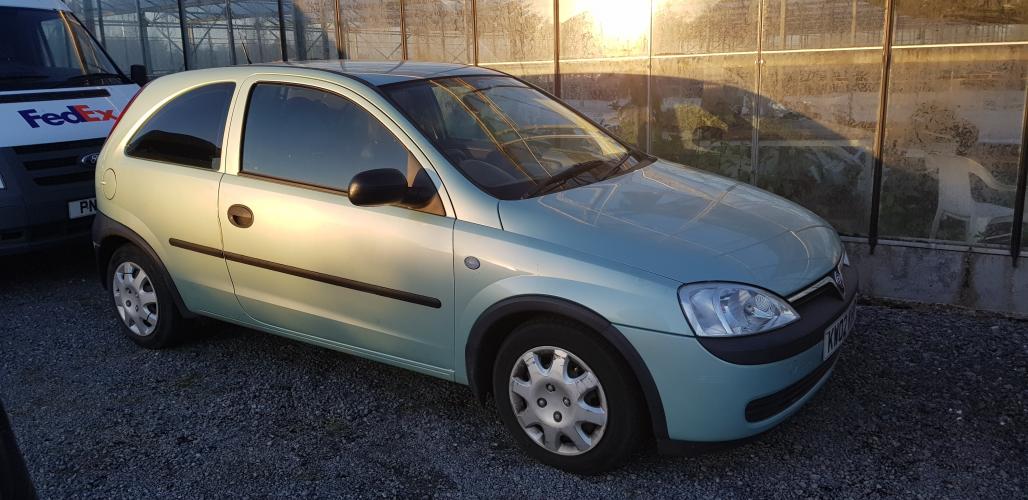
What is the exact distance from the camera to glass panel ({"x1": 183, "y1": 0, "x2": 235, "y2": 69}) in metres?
10.6

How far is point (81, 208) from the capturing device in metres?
6.41

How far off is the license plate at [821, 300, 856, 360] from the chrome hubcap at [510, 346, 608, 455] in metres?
0.93

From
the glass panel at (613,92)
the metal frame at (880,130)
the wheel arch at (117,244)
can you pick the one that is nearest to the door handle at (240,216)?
the wheel arch at (117,244)

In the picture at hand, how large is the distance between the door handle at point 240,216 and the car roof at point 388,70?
0.81m

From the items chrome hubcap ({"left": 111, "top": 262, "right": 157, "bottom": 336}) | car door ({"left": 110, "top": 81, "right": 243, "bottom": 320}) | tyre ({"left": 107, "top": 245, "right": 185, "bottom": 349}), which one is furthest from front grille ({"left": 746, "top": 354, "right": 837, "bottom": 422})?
chrome hubcap ({"left": 111, "top": 262, "right": 157, "bottom": 336})

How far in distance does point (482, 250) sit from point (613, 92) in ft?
15.6

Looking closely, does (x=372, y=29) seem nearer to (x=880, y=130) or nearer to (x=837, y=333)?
(x=880, y=130)

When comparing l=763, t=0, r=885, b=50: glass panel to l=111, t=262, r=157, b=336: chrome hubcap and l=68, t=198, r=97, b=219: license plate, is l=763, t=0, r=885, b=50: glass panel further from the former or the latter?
l=68, t=198, r=97, b=219: license plate

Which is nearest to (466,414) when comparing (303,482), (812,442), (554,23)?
(303,482)

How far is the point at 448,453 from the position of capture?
11.9ft

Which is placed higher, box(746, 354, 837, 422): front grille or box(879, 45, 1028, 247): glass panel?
box(879, 45, 1028, 247): glass panel

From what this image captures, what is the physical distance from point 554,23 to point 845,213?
318 centimetres

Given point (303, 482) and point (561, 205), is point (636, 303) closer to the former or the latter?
point (561, 205)

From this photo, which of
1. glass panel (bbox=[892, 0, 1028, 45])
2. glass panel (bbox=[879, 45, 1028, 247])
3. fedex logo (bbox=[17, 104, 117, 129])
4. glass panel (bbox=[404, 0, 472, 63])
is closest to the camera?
glass panel (bbox=[892, 0, 1028, 45])
